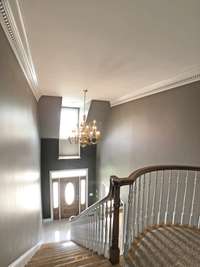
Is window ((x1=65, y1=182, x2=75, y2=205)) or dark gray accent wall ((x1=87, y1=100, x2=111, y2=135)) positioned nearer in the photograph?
dark gray accent wall ((x1=87, y1=100, x2=111, y2=135))

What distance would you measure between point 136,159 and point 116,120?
1.79m

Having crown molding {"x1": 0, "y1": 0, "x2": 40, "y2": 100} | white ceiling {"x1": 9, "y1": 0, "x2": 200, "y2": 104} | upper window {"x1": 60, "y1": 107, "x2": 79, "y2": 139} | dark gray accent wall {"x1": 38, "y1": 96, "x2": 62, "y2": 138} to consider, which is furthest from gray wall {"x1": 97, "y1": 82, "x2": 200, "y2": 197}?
crown molding {"x1": 0, "y1": 0, "x2": 40, "y2": 100}

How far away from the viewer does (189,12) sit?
5.99 ft

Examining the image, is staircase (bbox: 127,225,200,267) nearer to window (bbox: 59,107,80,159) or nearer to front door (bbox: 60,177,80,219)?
window (bbox: 59,107,80,159)

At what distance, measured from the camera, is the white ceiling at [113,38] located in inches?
70.1

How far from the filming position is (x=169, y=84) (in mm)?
4039

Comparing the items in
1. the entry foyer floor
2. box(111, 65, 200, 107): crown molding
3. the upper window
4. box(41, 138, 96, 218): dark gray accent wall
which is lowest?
the entry foyer floor

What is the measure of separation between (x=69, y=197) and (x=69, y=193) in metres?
0.20

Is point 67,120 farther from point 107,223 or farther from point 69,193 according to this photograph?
point 107,223

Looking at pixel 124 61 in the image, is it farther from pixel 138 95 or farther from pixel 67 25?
pixel 138 95

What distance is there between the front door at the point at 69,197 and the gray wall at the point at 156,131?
8.82ft

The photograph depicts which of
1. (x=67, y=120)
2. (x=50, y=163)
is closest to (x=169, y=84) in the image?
(x=67, y=120)

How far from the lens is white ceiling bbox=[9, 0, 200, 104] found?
1.78 m

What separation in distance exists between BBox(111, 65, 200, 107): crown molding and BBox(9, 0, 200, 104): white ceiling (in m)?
0.03
